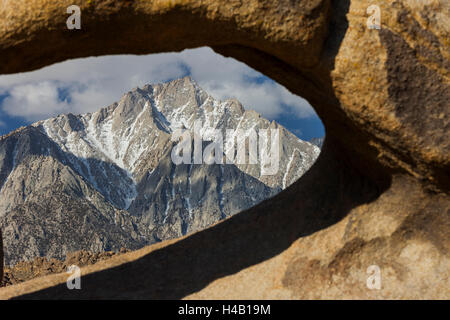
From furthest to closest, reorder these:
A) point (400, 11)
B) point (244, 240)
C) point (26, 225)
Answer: point (26, 225), point (244, 240), point (400, 11)

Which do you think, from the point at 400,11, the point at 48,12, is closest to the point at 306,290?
the point at 400,11

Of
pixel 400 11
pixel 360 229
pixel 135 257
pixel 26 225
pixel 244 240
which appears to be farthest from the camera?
pixel 26 225

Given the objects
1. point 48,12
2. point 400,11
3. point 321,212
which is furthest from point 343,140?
point 48,12

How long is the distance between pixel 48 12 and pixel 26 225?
13395 centimetres

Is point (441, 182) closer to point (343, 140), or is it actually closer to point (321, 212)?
point (343, 140)

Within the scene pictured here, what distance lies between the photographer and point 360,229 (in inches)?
389

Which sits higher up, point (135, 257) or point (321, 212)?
point (321, 212)

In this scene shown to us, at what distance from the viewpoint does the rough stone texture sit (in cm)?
748

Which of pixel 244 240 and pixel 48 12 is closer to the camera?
pixel 48 12

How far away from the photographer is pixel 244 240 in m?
12.0

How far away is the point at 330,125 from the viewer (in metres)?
10.2

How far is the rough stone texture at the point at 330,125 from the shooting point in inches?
294
